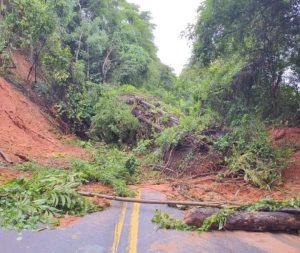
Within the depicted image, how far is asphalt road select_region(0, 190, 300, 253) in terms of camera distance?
5254 millimetres

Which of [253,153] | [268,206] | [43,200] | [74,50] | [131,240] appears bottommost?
[131,240]

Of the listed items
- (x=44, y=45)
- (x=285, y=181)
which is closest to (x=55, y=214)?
(x=285, y=181)

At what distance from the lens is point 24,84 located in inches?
825

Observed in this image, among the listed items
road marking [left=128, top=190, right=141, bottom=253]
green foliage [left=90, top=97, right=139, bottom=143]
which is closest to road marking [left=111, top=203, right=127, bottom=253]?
road marking [left=128, top=190, right=141, bottom=253]

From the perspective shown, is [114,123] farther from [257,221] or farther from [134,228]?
[257,221]

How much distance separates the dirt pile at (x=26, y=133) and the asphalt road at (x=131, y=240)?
6.69 meters

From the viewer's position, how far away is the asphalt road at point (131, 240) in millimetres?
5254

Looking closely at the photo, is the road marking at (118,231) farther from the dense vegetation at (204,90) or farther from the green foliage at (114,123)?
the green foliage at (114,123)

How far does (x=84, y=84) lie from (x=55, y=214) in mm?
16121

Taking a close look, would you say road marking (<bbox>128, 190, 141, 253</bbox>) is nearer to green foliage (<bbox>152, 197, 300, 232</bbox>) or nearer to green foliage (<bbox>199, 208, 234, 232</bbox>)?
green foliage (<bbox>152, 197, 300, 232</bbox>)

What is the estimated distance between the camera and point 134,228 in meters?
6.38

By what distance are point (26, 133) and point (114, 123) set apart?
449 centimetres

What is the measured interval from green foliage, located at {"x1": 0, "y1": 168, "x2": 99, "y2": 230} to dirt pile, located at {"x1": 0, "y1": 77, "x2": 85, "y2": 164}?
471 cm

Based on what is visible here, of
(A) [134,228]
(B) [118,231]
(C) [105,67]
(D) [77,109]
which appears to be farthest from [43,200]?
(C) [105,67]
